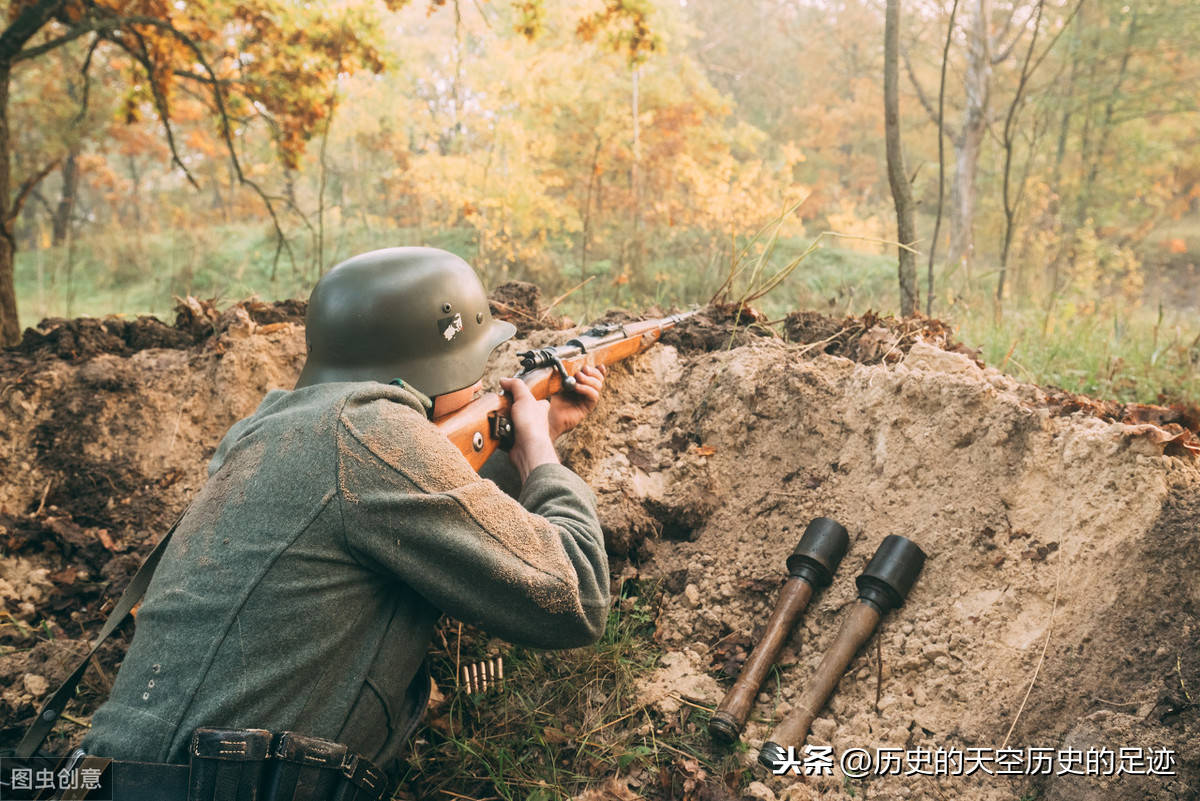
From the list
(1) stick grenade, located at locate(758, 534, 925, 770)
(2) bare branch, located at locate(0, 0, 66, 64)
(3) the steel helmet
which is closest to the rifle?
(3) the steel helmet

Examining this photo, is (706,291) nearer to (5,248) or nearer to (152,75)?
(152,75)

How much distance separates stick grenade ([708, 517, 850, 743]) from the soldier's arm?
0.75 metres

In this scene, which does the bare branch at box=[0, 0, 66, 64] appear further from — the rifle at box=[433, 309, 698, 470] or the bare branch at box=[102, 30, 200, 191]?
the rifle at box=[433, 309, 698, 470]

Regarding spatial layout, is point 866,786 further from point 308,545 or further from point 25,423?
point 25,423

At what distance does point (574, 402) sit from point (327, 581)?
61.0 inches

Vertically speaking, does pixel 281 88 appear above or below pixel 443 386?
above

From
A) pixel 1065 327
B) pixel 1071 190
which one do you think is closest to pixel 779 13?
pixel 1071 190

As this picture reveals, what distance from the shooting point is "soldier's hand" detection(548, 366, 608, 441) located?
10.4 feet

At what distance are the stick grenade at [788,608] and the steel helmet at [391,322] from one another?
1476mm

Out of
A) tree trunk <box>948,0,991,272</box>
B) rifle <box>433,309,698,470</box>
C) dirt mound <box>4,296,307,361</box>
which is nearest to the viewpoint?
rifle <box>433,309,698,470</box>

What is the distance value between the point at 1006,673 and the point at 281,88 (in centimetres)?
711

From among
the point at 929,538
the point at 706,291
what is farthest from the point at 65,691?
the point at 706,291

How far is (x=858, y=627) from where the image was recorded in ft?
8.37

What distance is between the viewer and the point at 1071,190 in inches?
707
